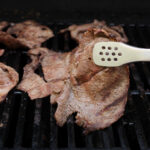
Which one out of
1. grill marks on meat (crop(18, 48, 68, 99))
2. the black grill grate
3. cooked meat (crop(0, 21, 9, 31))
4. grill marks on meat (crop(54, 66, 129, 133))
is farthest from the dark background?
grill marks on meat (crop(54, 66, 129, 133))

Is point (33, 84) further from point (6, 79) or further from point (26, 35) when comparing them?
point (26, 35)

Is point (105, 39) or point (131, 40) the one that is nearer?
point (105, 39)

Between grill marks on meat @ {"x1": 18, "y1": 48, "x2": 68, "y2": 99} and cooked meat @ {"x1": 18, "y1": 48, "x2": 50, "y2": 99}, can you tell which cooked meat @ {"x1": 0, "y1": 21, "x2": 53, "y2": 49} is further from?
cooked meat @ {"x1": 18, "y1": 48, "x2": 50, "y2": 99}

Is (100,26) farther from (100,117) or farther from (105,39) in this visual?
(100,117)

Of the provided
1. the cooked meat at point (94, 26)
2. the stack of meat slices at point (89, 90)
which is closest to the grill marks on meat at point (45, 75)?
the stack of meat slices at point (89, 90)

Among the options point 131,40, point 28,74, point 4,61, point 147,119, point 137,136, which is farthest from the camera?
point 131,40

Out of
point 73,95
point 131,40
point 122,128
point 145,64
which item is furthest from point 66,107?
point 131,40

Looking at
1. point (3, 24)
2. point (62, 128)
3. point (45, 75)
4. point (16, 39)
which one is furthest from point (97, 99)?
point (3, 24)
